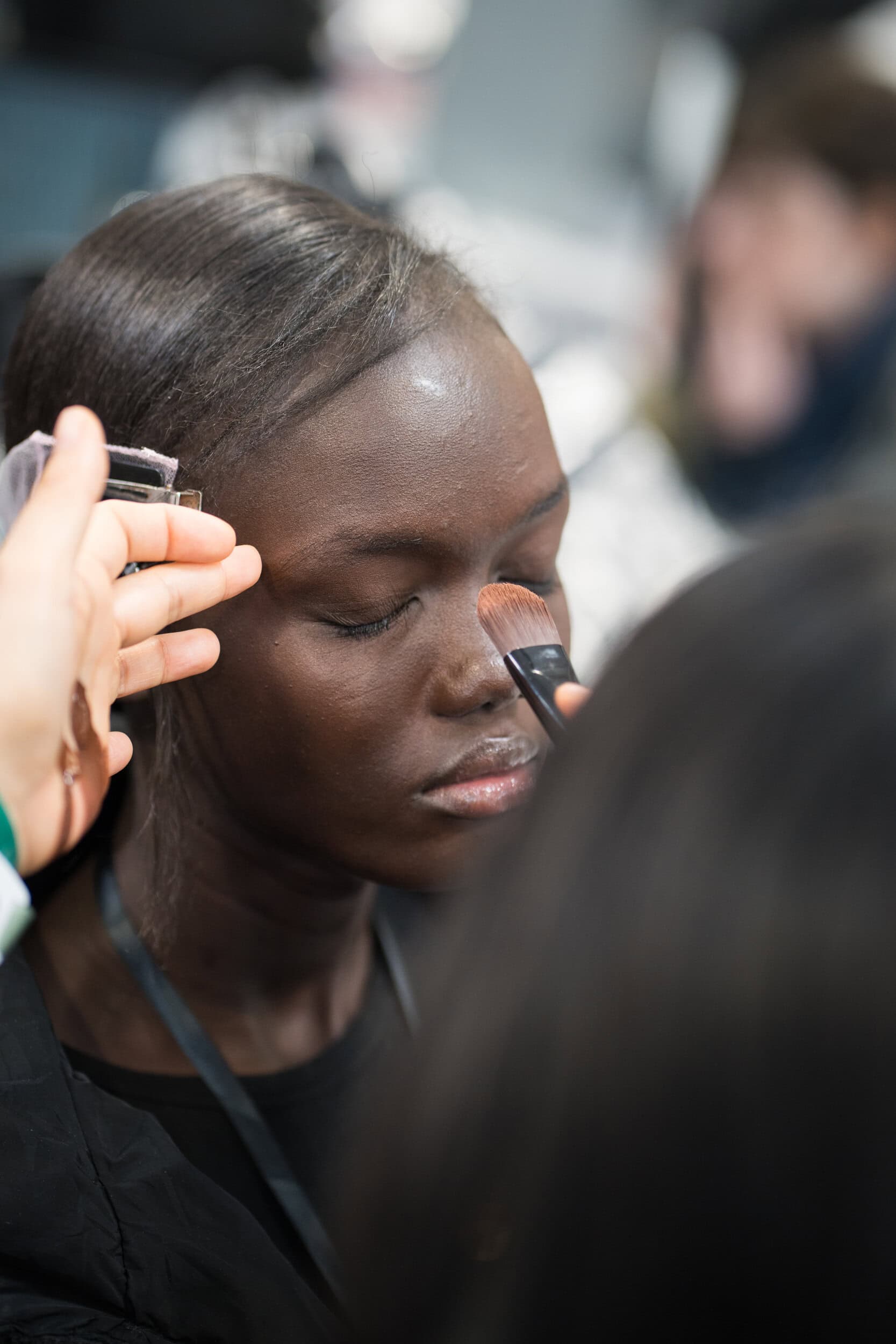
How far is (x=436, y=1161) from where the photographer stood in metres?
0.34

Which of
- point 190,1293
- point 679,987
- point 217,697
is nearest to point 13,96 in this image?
point 217,697

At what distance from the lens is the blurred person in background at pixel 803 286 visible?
122 cm

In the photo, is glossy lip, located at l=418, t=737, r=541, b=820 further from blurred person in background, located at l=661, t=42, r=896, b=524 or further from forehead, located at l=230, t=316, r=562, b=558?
blurred person in background, located at l=661, t=42, r=896, b=524

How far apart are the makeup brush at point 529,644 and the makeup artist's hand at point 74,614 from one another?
0.47 ft

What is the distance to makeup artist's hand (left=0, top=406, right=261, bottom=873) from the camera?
395mm

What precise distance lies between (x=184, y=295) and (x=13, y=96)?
47.8 inches

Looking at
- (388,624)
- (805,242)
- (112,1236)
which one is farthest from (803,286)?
(112,1236)

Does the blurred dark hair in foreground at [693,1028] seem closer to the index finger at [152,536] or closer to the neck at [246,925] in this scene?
the index finger at [152,536]

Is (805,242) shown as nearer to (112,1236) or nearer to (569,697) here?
(569,697)

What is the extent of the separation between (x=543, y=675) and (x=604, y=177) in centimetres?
204

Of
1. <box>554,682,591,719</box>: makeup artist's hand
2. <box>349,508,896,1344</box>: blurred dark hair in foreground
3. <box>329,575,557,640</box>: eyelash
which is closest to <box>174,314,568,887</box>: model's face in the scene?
<box>329,575,557,640</box>: eyelash

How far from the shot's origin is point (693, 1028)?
1.03 ft

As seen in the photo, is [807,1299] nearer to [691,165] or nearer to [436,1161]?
[436,1161]

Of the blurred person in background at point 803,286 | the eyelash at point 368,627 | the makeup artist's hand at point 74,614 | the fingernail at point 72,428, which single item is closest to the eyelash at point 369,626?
the eyelash at point 368,627
